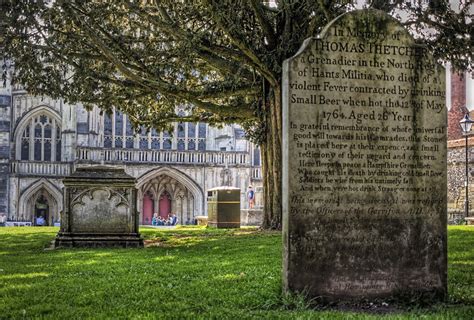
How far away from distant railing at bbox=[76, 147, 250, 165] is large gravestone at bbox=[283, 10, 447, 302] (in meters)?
37.8

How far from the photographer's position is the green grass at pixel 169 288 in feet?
18.2

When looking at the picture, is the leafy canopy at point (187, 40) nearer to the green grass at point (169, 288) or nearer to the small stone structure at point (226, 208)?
the green grass at point (169, 288)

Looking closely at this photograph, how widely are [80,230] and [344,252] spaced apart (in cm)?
823

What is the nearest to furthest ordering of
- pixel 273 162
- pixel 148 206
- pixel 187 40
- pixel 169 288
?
pixel 169 288, pixel 187 40, pixel 273 162, pixel 148 206

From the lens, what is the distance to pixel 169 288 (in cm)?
692

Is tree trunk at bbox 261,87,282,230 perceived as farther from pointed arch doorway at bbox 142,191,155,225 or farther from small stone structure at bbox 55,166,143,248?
pointed arch doorway at bbox 142,191,155,225

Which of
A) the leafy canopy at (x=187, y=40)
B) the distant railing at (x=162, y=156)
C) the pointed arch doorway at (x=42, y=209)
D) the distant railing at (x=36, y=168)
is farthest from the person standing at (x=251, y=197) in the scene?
the leafy canopy at (x=187, y=40)

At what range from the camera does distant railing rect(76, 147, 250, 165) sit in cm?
4300

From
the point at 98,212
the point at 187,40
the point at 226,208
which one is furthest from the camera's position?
the point at 226,208

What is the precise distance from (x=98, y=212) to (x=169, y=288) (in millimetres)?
6738

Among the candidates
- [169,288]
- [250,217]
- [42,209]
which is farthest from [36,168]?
[169,288]

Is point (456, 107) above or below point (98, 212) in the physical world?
above

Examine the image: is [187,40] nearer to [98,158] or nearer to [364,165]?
[364,165]

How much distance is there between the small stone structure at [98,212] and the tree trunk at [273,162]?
3855 mm
